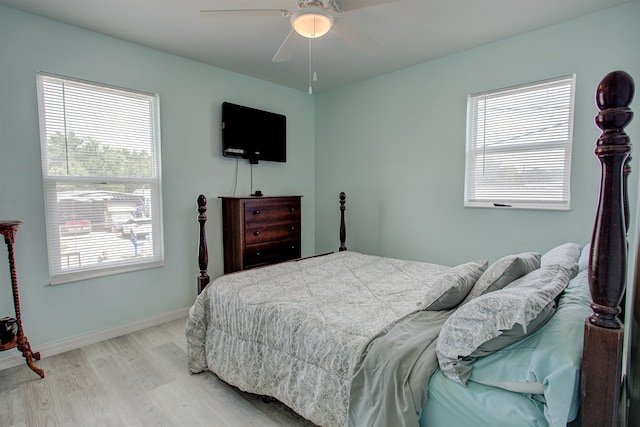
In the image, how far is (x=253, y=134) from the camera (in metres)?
3.89

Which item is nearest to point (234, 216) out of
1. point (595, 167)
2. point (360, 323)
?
point (360, 323)

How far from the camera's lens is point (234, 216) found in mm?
3555

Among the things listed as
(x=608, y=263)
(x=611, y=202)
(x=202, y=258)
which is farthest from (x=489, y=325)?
(x=202, y=258)

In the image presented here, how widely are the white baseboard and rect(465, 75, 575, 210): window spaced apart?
3.35 meters

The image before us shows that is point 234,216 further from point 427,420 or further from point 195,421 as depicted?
point 427,420

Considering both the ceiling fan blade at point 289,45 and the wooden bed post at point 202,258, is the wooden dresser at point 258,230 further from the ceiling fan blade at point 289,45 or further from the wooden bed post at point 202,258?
the ceiling fan blade at point 289,45

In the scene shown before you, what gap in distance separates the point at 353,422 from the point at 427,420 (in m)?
0.32

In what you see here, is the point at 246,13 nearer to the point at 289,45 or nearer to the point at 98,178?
the point at 289,45

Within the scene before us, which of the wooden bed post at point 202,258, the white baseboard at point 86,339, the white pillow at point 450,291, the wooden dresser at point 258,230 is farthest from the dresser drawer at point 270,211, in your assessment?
the white pillow at point 450,291

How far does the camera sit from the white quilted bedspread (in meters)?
1.52

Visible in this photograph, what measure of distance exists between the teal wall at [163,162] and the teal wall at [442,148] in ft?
2.60

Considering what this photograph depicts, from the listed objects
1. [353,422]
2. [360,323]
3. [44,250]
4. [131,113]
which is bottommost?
[353,422]

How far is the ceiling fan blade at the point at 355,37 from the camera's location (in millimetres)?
2045

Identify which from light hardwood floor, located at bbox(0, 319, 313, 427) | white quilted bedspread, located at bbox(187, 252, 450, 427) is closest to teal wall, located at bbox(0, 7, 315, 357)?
light hardwood floor, located at bbox(0, 319, 313, 427)
